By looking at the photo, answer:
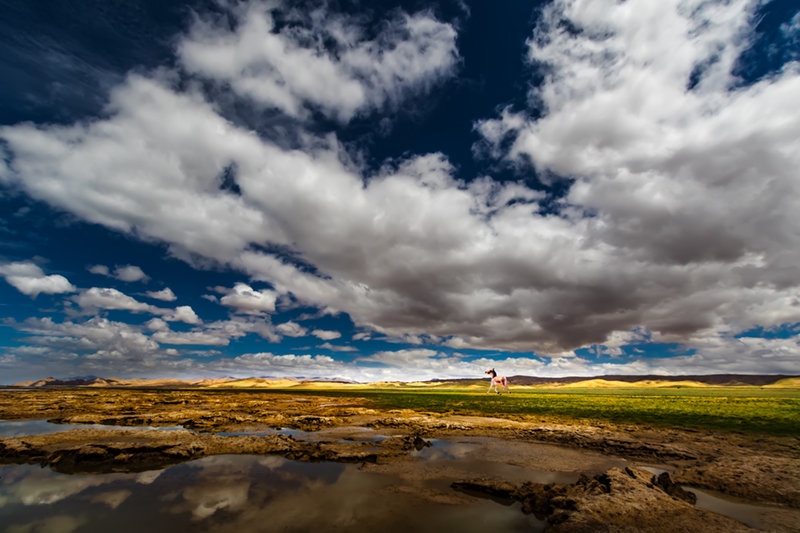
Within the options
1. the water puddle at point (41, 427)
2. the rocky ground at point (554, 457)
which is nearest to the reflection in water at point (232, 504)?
the rocky ground at point (554, 457)

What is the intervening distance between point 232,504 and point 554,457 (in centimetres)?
1390

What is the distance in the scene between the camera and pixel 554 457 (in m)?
16.4

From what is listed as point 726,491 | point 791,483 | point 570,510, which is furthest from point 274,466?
point 791,483

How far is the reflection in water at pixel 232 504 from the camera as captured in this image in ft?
29.7

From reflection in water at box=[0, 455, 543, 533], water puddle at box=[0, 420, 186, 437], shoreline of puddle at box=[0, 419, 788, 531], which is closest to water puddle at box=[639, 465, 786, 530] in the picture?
shoreline of puddle at box=[0, 419, 788, 531]

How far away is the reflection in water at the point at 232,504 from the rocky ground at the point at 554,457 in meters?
1.19

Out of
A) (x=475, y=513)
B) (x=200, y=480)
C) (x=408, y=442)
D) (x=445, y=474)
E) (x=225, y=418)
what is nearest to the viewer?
(x=475, y=513)

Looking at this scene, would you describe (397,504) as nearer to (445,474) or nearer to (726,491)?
(445,474)

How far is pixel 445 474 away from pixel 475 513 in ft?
12.9

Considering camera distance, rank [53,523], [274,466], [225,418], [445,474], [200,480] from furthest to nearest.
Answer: [225,418]
[274,466]
[445,474]
[200,480]
[53,523]

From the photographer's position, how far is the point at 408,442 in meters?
19.1

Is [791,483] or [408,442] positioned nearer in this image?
[791,483]

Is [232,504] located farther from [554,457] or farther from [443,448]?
[554,457]

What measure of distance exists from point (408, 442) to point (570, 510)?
11.2 meters
